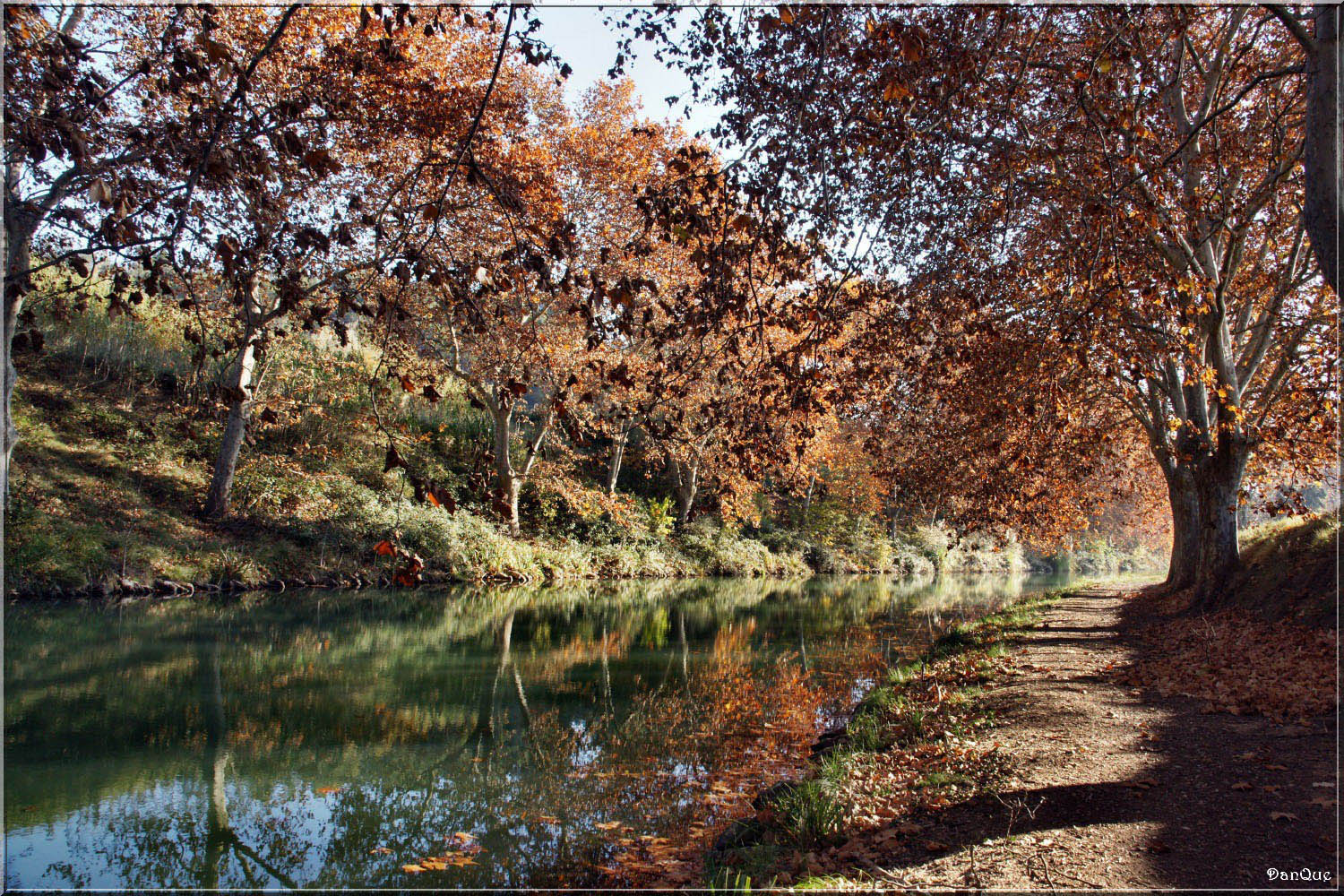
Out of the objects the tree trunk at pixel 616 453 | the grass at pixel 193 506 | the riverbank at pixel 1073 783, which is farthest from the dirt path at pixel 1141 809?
the tree trunk at pixel 616 453

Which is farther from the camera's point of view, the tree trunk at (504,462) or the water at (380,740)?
the tree trunk at (504,462)

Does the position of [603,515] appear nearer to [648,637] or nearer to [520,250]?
[648,637]

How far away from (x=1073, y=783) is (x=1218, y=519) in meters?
10.6

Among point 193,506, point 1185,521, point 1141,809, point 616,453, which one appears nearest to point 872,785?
point 1141,809

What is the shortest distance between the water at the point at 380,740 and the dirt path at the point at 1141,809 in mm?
1960

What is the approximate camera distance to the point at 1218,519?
43.0ft

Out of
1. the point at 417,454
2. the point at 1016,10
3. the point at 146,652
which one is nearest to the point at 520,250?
the point at 1016,10

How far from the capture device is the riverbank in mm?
3828

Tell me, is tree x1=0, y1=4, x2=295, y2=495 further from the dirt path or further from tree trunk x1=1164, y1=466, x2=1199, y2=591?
tree trunk x1=1164, y1=466, x2=1199, y2=591

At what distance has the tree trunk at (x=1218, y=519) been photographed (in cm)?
1262

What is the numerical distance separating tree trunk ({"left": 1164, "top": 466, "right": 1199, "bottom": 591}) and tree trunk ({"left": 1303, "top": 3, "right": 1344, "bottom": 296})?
13.3m

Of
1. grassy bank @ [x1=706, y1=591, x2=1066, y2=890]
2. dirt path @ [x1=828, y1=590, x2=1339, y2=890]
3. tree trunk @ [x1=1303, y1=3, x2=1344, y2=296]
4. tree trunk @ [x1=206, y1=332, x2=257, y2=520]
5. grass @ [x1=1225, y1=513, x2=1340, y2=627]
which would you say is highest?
tree trunk @ [x1=1303, y1=3, x2=1344, y2=296]

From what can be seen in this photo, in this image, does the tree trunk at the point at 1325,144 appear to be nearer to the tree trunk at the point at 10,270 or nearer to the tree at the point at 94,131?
the tree at the point at 94,131

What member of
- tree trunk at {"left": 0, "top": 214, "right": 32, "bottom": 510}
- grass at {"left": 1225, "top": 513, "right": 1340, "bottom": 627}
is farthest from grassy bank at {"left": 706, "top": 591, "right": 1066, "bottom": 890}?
tree trunk at {"left": 0, "top": 214, "right": 32, "bottom": 510}
